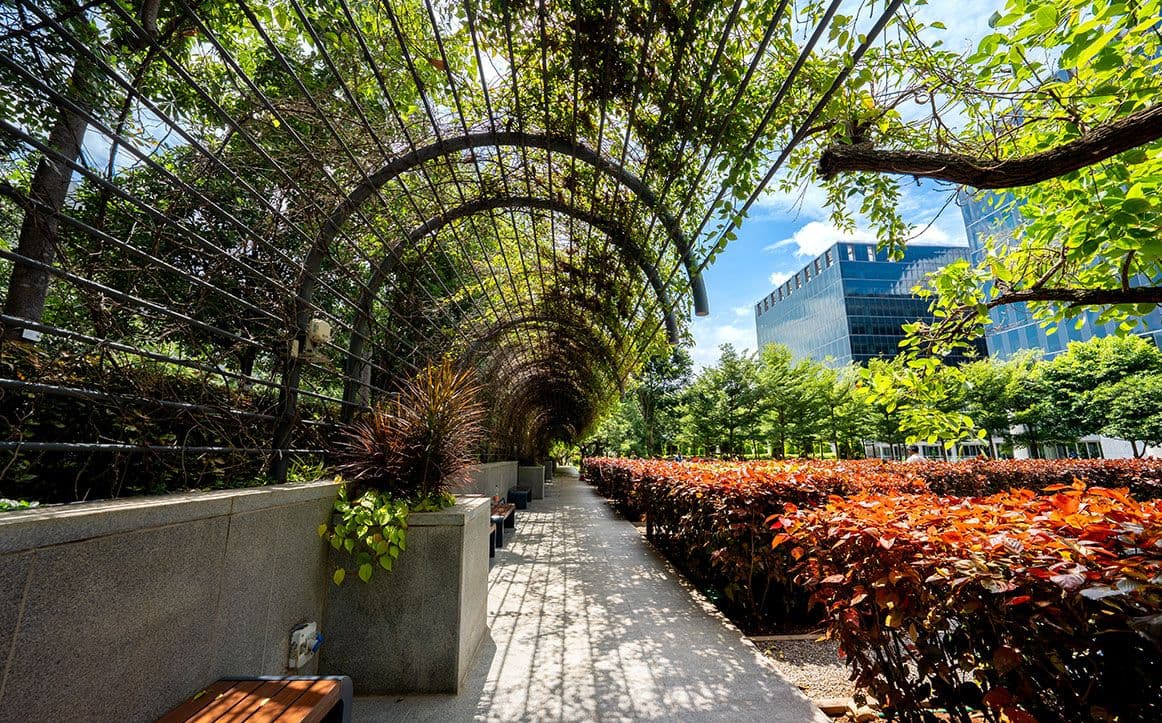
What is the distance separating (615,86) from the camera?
2.72 meters

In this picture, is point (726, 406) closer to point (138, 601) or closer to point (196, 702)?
point (196, 702)

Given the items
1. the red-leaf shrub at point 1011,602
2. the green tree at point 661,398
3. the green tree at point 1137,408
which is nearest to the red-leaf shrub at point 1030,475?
the red-leaf shrub at point 1011,602

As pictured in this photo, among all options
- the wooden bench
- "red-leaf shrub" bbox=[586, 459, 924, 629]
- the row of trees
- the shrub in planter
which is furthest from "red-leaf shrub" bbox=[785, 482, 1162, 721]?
the row of trees

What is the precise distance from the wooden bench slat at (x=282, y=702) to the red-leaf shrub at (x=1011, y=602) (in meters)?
2.36

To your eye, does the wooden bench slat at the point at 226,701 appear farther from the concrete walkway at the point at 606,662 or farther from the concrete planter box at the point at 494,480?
the concrete planter box at the point at 494,480

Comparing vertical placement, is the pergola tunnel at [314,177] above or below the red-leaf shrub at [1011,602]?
above

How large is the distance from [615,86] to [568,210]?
1.37 metres

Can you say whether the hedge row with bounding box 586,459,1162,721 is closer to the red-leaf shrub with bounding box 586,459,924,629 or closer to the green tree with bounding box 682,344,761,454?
the red-leaf shrub with bounding box 586,459,924,629

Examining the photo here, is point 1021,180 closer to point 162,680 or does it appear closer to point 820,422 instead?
point 162,680

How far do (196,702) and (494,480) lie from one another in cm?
822

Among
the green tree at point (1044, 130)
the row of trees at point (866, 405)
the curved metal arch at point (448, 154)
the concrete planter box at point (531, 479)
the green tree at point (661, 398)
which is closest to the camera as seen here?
the green tree at point (1044, 130)

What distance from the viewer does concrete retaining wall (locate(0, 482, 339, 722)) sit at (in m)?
1.28

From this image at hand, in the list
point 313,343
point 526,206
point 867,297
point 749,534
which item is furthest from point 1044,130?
point 867,297

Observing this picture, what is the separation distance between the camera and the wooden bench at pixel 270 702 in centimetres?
164
